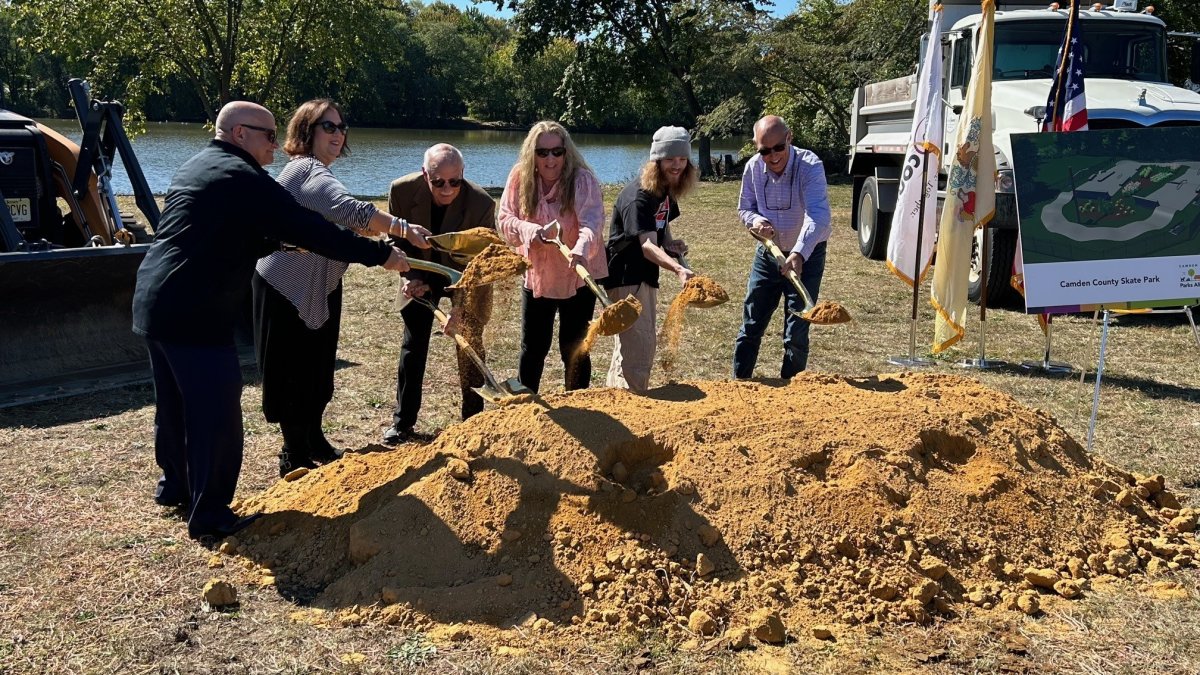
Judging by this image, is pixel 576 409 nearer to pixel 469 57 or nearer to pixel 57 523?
pixel 57 523

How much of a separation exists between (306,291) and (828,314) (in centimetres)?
259

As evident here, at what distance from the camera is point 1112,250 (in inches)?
214

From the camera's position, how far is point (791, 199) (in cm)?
566

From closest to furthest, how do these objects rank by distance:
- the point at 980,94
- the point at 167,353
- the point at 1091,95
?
the point at 167,353, the point at 980,94, the point at 1091,95

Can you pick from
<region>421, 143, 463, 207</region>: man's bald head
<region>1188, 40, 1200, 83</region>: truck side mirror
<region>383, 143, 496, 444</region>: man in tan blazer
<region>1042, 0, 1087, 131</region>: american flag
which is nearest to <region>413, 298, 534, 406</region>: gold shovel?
<region>383, 143, 496, 444</region>: man in tan blazer

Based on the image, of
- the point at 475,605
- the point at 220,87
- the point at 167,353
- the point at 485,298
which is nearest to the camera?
the point at 475,605

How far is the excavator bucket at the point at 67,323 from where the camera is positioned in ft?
21.1

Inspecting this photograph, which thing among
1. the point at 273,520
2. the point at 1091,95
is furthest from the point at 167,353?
the point at 1091,95

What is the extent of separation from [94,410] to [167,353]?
98.0 inches

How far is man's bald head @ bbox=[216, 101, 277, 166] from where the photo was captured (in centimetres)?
400

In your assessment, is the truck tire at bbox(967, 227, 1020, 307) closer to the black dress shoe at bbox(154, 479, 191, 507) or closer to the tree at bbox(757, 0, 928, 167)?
the black dress shoe at bbox(154, 479, 191, 507)

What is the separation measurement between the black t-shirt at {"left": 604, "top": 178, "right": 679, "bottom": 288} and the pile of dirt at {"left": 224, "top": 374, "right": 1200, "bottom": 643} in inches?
36.9

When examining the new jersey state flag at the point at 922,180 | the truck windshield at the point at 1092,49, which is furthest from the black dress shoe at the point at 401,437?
the truck windshield at the point at 1092,49

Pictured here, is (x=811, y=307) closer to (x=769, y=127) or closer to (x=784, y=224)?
(x=784, y=224)
